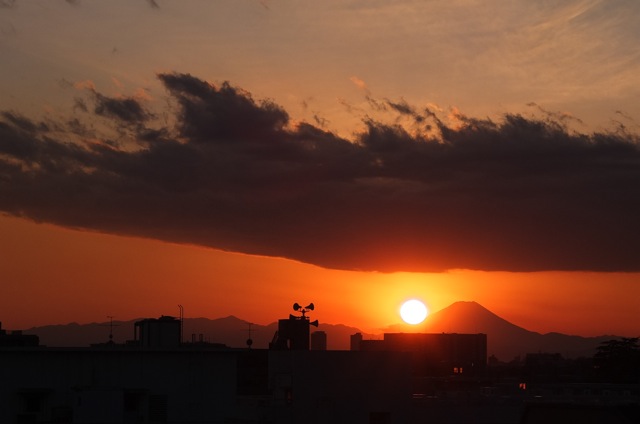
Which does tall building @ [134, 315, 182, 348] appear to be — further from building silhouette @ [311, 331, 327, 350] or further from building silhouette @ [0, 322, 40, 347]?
building silhouette @ [311, 331, 327, 350]

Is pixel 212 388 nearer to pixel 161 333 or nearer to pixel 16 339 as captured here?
pixel 161 333

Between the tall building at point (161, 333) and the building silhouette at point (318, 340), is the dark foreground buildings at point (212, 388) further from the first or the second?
the building silhouette at point (318, 340)

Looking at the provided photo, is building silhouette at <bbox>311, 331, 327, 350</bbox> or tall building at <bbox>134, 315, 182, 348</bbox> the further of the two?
building silhouette at <bbox>311, 331, 327, 350</bbox>

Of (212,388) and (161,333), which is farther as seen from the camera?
(161,333)

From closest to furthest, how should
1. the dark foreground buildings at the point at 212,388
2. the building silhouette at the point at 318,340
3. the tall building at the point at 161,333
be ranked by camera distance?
the dark foreground buildings at the point at 212,388 → the tall building at the point at 161,333 → the building silhouette at the point at 318,340

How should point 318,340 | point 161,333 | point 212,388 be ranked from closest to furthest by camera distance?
point 212,388, point 161,333, point 318,340

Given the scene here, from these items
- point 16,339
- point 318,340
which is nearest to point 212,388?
point 16,339

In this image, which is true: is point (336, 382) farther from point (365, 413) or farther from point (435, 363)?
point (435, 363)

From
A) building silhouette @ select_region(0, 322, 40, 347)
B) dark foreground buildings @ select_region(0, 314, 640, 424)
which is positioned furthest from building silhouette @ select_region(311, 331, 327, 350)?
building silhouette @ select_region(0, 322, 40, 347)

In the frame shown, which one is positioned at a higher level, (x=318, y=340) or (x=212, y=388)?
(x=318, y=340)

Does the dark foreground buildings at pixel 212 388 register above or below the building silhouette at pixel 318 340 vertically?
below

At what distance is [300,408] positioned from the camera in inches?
2566

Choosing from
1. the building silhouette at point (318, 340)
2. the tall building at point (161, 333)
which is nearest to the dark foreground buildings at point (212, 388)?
the tall building at point (161, 333)

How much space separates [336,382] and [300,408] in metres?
3.11
